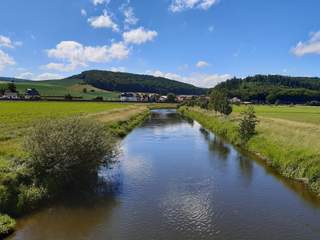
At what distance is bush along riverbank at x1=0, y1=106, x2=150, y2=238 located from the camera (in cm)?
1709

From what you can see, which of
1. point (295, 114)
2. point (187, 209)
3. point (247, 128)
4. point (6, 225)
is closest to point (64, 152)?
point (6, 225)

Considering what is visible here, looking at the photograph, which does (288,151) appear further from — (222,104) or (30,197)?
(222,104)

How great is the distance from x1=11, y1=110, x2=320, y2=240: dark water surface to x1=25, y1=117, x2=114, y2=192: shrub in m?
2.11

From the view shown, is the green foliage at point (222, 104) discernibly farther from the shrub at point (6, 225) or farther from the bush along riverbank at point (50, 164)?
the shrub at point (6, 225)

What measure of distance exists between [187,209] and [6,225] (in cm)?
839

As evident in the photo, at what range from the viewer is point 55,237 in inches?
577

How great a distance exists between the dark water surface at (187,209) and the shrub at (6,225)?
36cm

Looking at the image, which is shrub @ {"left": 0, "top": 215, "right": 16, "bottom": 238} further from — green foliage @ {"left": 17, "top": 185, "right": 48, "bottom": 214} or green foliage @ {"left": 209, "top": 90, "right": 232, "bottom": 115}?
green foliage @ {"left": 209, "top": 90, "right": 232, "bottom": 115}

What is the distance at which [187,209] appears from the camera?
18.3m

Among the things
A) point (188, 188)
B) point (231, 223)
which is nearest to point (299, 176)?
point (188, 188)

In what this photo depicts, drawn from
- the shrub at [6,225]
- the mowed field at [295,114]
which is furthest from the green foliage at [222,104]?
the shrub at [6,225]

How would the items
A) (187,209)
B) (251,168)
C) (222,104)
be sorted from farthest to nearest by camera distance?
(222,104), (251,168), (187,209)

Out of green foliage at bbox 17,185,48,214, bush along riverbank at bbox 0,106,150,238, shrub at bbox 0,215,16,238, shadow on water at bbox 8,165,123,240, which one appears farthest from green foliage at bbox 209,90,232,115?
shrub at bbox 0,215,16,238

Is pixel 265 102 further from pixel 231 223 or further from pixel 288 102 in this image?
pixel 231 223
